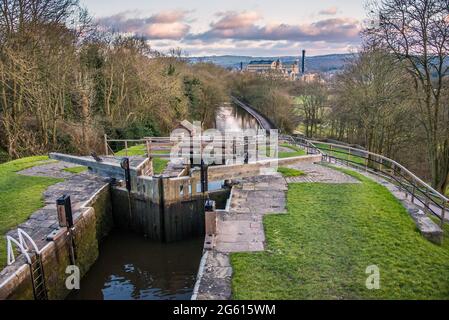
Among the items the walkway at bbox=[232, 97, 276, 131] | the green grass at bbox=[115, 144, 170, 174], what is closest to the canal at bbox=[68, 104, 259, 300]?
the green grass at bbox=[115, 144, 170, 174]

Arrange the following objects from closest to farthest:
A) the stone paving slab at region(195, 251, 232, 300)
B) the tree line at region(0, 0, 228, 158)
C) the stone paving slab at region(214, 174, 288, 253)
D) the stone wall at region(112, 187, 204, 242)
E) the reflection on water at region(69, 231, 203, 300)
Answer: the stone paving slab at region(195, 251, 232, 300) < the stone paving slab at region(214, 174, 288, 253) < the reflection on water at region(69, 231, 203, 300) < the stone wall at region(112, 187, 204, 242) < the tree line at region(0, 0, 228, 158)

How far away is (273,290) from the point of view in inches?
249

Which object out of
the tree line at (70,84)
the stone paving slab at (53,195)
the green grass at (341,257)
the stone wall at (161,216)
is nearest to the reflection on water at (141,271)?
the stone wall at (161,216)

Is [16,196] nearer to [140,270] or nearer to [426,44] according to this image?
[140,270]

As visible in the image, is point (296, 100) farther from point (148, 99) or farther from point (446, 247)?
point (446, 247)

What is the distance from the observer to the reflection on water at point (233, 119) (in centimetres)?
4794

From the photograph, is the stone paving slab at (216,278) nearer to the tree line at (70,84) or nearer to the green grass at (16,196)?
the green grass at (16,196)

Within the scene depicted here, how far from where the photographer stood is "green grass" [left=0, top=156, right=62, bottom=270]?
934 centimetres

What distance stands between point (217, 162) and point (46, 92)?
10777 mm

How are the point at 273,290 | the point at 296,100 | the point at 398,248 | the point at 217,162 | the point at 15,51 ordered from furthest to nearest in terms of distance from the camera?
the point at 296,100, the point at 15,51, the point at 217,162, the point at 398,248, the point at 273,290

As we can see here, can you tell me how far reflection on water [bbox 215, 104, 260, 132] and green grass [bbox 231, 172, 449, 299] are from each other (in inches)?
1372

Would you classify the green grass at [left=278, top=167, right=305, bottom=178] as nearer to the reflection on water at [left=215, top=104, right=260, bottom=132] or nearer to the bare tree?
the bare tree
